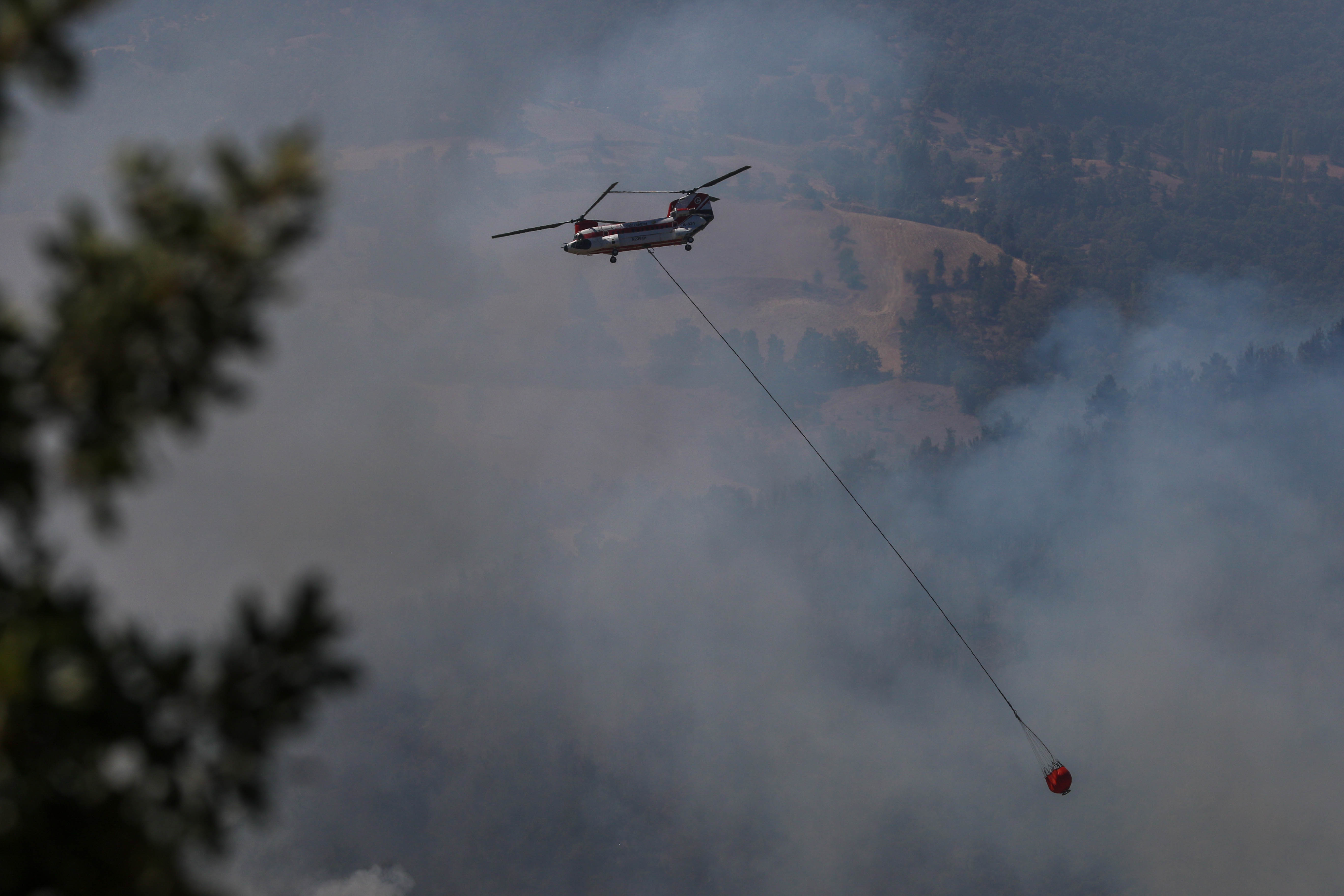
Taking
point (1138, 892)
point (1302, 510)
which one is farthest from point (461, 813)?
point (1302, 510)

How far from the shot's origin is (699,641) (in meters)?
160

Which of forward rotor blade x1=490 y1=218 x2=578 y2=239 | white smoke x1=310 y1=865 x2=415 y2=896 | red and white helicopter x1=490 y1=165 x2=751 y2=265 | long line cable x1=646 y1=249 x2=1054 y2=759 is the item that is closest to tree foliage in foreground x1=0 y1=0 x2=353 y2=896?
Result: forward rotor blade x1=490 y1=218 x2=578 y2=239

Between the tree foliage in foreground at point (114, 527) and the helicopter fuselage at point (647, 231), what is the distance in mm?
37106

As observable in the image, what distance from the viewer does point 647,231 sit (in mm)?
47250

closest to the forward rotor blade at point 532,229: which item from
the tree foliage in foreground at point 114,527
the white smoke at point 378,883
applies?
the tree foliage in foreground at point 114,527

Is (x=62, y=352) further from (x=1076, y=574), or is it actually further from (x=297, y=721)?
(x=1076, y=574)

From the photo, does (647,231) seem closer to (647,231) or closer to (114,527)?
(647,231)

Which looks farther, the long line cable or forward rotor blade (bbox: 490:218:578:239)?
the long line cable

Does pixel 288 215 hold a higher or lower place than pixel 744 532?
higher

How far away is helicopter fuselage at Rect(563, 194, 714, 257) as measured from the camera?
46688 mm

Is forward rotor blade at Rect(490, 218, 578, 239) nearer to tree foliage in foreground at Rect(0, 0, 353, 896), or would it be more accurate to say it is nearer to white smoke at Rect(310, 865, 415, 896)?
tree foliage in foreground at Rect(0, 0, 353, 896)

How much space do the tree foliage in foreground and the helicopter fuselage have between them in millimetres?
37106

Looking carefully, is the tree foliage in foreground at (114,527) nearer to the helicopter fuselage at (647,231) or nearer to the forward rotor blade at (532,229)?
the forward rotor blade at (532,229)

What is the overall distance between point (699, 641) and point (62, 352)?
15336 cm
